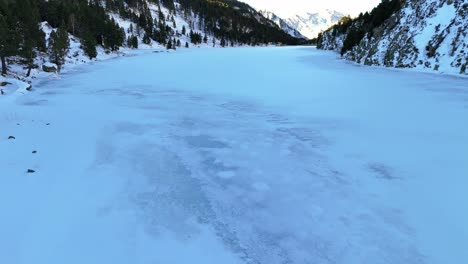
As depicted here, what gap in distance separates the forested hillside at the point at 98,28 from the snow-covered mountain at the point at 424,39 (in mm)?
35638

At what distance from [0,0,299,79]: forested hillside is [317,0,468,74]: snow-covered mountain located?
35.6m

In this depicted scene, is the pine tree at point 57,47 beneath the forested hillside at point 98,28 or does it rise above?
beneath

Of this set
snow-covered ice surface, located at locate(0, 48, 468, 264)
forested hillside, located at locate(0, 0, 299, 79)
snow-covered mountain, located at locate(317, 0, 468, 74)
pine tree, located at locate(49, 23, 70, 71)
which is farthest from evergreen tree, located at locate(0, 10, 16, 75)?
snow-covered mountain, located at locate(317, 0, 468, 74)

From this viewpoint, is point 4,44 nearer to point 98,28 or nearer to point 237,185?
point 237,185

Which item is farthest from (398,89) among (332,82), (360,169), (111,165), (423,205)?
(111,165)

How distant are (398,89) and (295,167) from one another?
627 inches

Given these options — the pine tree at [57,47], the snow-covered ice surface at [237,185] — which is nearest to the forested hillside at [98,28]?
the pine tree at [57,47]

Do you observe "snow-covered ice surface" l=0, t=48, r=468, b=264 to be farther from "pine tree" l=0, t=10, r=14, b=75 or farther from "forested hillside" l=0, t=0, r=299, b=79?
"forested hillside" l=0, t=0, r=299, b=79

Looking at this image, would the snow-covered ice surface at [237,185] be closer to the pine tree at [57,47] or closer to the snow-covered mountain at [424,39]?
the snow-covered mountain at [424,39]

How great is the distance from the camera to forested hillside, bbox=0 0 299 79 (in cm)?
3419

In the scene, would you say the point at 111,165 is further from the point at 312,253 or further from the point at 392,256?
the point at 392,256

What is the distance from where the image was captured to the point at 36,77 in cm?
3125

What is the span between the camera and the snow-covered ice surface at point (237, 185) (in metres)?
5.86

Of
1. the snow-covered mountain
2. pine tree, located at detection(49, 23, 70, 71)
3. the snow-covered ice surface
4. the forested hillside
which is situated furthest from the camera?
pine tree, located at detection(49, 23, 70, 71)
